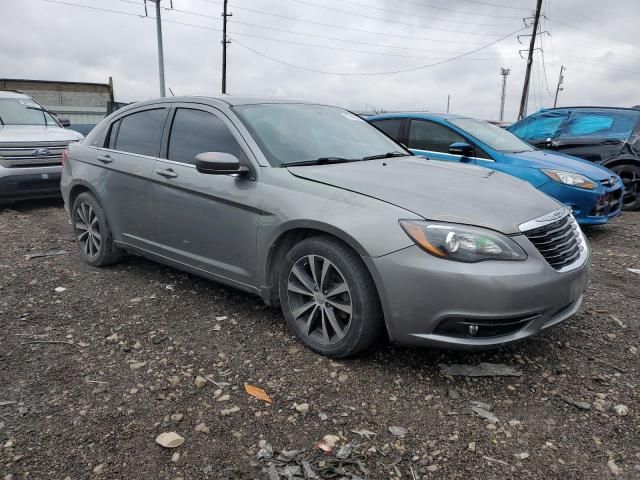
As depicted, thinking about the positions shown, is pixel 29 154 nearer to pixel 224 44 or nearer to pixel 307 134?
pixel 307 134

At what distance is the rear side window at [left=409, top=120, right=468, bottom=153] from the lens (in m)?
6.32

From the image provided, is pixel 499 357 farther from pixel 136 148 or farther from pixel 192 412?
pixel 136 148

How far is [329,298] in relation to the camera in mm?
3020

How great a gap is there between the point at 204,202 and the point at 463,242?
1.83 metres

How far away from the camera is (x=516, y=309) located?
2.62 metres

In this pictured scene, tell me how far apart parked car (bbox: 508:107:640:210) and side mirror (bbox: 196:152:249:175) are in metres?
6.19

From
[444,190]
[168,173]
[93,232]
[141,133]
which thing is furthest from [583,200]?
[93,232]

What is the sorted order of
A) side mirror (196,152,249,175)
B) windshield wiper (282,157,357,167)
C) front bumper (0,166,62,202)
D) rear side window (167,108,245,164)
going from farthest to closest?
front bumper (0,166,62,202), rear side window (167,108,245,164), windshield wiper (282,157,357,167), side mirror (196,152,249,175)

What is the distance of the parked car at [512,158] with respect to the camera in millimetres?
5859

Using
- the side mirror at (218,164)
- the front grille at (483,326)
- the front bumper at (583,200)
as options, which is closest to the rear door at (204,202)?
the side mirror at (218,164)

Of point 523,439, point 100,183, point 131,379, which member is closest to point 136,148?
point 100,183

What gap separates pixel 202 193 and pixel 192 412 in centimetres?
155

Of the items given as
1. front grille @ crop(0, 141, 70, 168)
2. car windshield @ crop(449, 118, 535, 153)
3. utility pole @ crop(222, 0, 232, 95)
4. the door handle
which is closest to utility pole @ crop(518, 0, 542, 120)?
utility pole @ crop(222, 0, 232, 95)

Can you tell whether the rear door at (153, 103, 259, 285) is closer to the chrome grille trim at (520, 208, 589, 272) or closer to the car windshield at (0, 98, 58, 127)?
the chrome grille trim at (520, 208, 589, 272)
